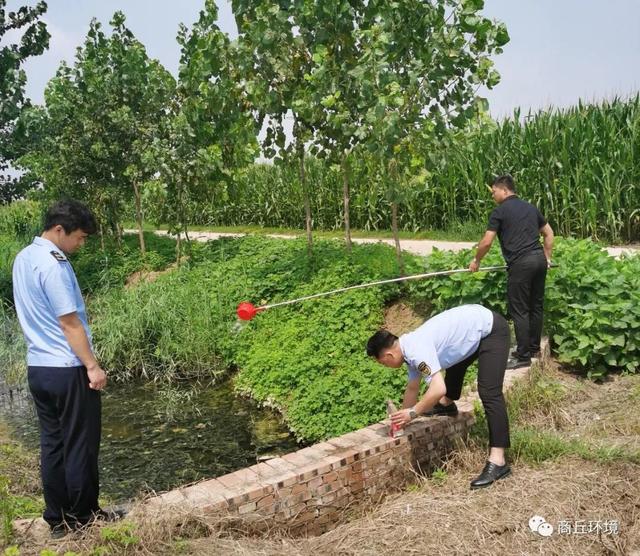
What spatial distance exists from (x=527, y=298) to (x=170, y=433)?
402 cm

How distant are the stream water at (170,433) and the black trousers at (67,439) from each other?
1.78 meters

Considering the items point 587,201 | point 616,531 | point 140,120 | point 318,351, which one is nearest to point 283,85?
point 318,351

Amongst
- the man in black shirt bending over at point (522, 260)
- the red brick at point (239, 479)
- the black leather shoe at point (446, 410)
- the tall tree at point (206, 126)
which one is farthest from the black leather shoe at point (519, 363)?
the tall tree at point (206, 126)

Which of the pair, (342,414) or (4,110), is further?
(4,110)

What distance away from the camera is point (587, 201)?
1231 centimetres

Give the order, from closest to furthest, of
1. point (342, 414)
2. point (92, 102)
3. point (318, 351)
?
1. point (342, 414)
2. point (318, 351)
3. point (92, 102)

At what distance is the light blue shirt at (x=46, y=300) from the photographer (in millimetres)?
3666

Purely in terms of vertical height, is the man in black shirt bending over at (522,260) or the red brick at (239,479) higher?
the man in black shirt bending over at (522,260)

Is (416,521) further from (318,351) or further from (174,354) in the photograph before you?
→ (174,354)

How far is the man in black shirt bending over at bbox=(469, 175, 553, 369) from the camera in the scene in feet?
20.1

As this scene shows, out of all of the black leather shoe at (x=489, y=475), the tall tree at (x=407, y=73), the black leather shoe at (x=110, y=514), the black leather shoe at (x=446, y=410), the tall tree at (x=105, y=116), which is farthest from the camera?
the tall tree at (x=105, y=116)

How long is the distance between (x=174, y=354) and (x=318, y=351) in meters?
2.43

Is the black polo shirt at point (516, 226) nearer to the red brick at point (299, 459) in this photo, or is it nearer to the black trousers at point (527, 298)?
the black trousers at point (527, 298)

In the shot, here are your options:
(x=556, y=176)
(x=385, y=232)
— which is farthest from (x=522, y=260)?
(x=385, y=232)
